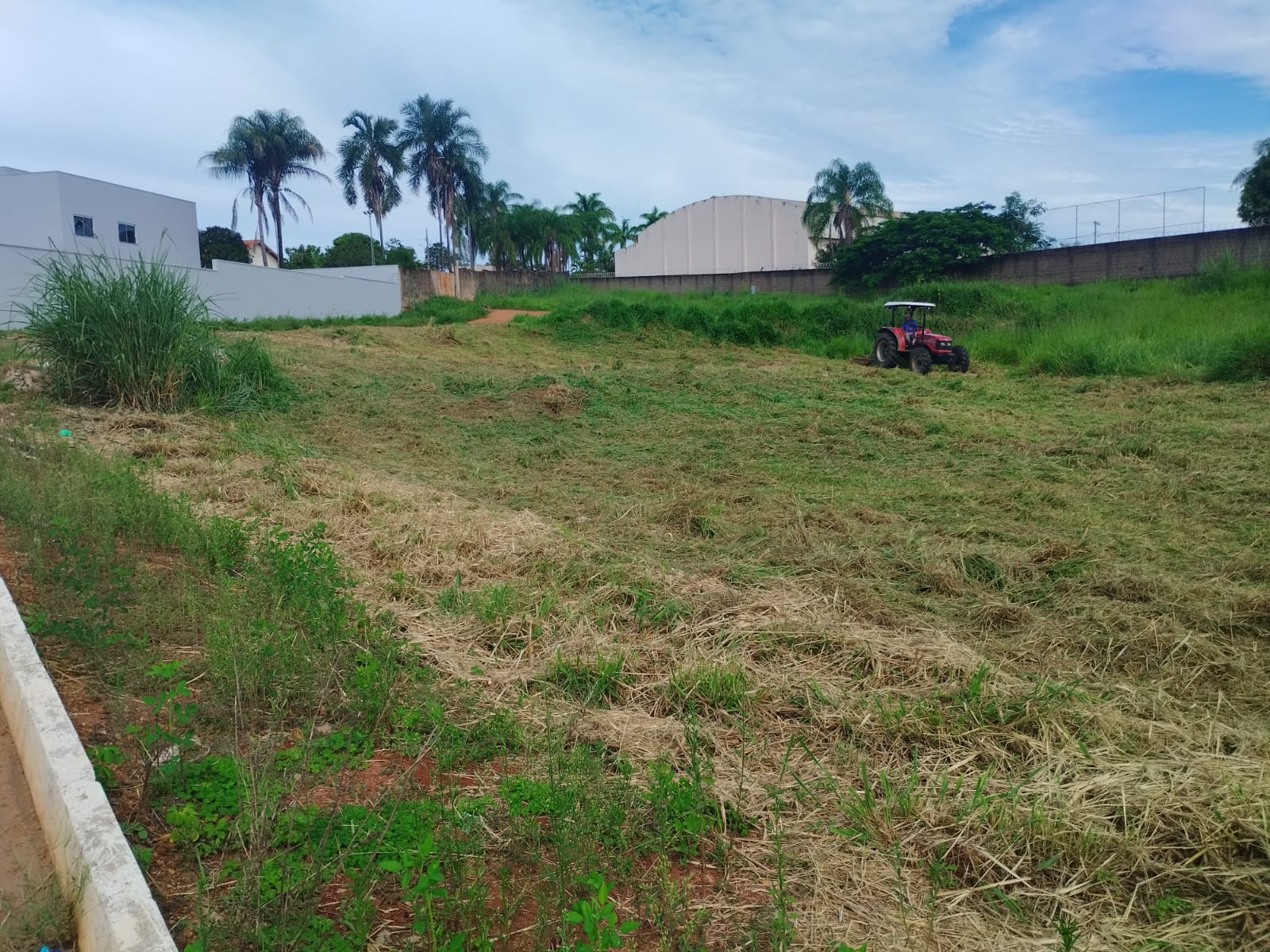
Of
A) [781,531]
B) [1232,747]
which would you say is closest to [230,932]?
[1232,747]

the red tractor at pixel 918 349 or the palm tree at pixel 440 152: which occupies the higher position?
the palm tree at pixel 440 152

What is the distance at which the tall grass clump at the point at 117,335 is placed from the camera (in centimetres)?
1052

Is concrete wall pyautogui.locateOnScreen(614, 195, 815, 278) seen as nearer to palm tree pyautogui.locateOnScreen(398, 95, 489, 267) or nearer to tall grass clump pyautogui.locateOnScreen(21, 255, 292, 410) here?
palm tree pyautogui.locateOnScreen(398, 95, 489, 267)

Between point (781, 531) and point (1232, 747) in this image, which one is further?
point (781, 531)

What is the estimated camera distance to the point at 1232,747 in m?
3.35

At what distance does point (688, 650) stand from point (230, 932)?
7.76ft

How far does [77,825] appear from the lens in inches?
97.3

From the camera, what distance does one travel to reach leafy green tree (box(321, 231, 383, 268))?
52938mm

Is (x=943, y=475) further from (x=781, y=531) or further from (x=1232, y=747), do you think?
(x=1232, y=747)

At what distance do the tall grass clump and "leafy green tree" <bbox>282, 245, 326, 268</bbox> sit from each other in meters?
42.0

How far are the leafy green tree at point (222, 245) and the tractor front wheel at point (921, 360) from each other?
37.4 metres

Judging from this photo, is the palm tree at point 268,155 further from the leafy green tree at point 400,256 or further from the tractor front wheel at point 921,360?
the tractor front wheel at point 921,360

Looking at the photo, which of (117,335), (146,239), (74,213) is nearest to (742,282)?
(146,239)

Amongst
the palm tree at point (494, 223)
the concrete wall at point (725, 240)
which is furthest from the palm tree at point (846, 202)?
the palm tree at point (494, 223)
